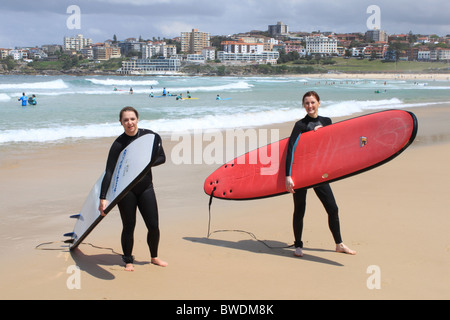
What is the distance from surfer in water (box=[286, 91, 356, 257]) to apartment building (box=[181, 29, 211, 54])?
630 feet

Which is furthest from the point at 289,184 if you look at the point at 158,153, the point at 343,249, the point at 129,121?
the point at 129,121

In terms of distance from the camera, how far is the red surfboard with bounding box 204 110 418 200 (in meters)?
3.59

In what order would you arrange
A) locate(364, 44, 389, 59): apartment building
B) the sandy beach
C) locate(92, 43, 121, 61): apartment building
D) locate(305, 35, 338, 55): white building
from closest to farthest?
the sandy beach
locate(364, 44, 389, 59): apartment building
locate(92, 43, 121, 61): apartment building
locate(305, 35, 338, 55): white building

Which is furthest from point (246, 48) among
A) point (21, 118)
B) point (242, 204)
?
point (242, 204)

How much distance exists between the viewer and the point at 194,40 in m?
194

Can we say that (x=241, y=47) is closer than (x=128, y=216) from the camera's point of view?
No

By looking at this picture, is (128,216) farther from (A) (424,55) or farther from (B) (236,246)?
(A) (424,55)

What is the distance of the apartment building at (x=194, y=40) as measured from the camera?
19312cm

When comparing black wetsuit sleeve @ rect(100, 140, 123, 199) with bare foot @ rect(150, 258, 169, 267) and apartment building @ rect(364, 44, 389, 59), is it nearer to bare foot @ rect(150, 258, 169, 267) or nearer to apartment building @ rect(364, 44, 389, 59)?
bare foot @ rect(150, 258, 169, 267)

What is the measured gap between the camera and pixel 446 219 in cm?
468

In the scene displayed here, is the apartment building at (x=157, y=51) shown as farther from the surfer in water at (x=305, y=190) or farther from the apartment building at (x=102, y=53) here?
the surfer in water at (x=305, y=190)

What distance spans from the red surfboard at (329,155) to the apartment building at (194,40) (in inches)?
7547

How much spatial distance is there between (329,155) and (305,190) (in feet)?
1.17

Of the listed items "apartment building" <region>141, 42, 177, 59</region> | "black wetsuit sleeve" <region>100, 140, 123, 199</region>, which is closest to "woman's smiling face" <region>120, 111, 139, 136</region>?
"black wetsuit sleeve" <region>100, 140, 123, 199</region>
